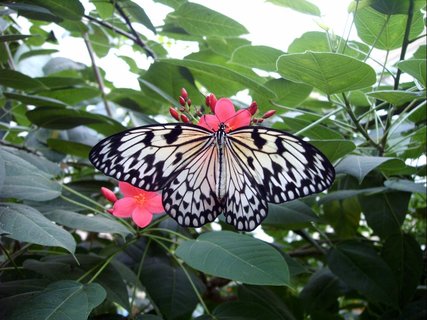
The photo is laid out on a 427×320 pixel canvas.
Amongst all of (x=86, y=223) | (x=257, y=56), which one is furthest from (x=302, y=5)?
(x=86, y=223)

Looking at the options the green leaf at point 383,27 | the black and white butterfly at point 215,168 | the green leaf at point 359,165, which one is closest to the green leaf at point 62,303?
the black and white butterfly at point 215,168

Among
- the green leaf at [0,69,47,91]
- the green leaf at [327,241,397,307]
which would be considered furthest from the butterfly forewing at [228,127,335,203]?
the green leaf at [0,69,47,91]

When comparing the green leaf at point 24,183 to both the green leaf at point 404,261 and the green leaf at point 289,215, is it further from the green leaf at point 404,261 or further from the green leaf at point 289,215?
the green leaf at point 404,261

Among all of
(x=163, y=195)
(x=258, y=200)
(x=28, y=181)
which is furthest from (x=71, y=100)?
(x=258, y=200)

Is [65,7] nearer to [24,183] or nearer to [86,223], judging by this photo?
[24,183]

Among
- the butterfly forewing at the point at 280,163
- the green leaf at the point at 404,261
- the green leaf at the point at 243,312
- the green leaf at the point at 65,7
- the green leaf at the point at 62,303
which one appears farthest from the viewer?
the green leaf at the point at 404,261

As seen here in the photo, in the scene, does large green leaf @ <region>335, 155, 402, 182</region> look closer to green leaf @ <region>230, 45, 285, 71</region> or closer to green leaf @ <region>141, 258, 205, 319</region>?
green leaf @ <region>230, 45, 285, 71</region>
